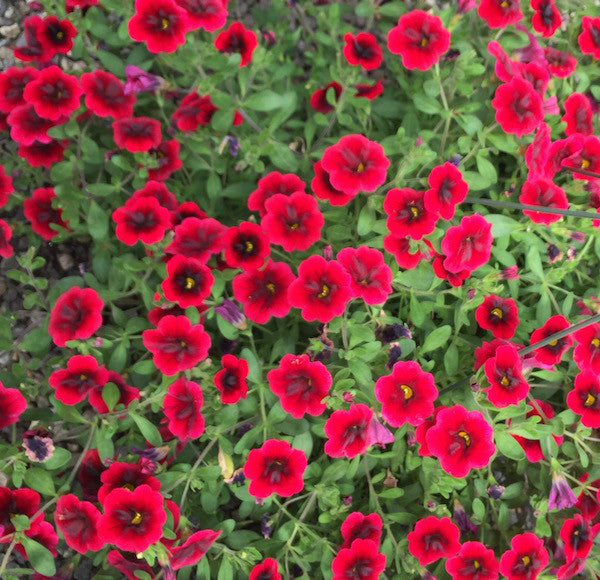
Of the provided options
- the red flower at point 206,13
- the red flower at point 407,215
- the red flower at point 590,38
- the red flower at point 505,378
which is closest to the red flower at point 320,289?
the red flower at point 407,215

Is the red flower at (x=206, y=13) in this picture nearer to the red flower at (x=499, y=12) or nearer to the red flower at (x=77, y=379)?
the red flower at (x=499, y=12)

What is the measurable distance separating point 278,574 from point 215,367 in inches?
26.7

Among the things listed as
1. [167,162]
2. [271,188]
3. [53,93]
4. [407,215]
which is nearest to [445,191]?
[407,215]

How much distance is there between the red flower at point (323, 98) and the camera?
2500 millimetres

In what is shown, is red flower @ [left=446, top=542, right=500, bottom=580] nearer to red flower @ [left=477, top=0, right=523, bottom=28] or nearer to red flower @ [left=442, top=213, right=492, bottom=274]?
red flower @ [left=442, top=213, right=492, bottom=274]

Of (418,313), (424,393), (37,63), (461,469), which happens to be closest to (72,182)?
(37,63)

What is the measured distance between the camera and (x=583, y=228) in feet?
7.42

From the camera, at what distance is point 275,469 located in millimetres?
1889

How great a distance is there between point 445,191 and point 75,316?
1.24 metres

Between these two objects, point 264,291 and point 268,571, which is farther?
point 264,291

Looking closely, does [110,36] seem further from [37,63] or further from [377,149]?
[377,149]

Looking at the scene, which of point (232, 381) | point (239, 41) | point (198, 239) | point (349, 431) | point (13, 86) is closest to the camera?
point (349, 431)

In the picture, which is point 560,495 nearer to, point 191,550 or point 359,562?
point 359,562

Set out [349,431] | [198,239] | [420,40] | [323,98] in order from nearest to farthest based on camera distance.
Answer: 1. [349,431]
2. [198,239]
3. [420,40]
4. [323,98]
